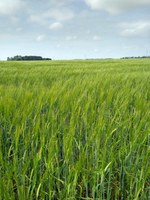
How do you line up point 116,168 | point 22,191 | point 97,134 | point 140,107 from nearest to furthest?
point 22,191, point 97,134, point 116,168, point 140,107

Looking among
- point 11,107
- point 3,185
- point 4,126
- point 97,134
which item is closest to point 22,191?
point 3,185

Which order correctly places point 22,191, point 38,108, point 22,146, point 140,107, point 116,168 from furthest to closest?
point 140,107 < point 38,108 < point 22,146 < point 116,168 < point 22,191

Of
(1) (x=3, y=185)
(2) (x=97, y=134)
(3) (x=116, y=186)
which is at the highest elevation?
(2) (x=97, y=134)

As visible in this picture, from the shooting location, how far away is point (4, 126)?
1.49m

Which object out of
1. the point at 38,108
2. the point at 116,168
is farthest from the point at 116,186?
the point at 38,108

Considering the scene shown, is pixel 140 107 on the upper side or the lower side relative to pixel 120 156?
upper

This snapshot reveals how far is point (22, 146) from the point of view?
52.2 inches

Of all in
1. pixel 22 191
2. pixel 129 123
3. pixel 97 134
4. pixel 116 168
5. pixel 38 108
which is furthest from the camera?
pixel 38 108

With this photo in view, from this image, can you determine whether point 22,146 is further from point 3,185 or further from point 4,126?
point 3,185

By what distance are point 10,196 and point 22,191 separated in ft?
0.34

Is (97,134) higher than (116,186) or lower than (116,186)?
higher

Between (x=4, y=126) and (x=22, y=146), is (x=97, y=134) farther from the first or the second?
(x=4, y=126)

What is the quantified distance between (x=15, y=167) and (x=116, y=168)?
0.46 metres

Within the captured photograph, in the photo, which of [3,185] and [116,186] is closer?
[3,185]
